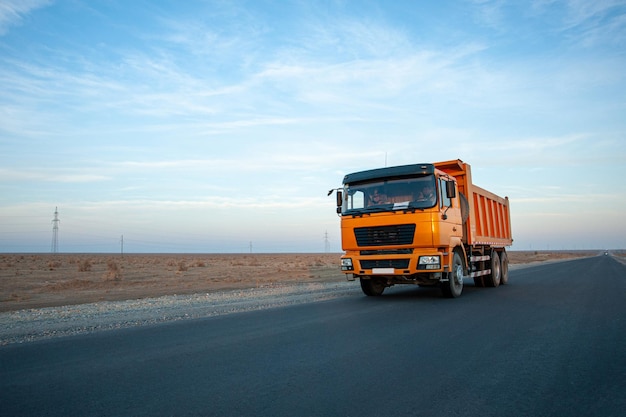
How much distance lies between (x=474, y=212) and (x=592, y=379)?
10.4 m

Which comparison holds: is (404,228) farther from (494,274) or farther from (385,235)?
(494,274)

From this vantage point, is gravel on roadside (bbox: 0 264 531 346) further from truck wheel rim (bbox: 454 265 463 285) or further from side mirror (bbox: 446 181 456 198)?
side mirror (bbox: 446 181 456 198)

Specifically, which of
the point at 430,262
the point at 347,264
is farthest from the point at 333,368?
the point at 347,264

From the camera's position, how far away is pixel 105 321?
32.9ft

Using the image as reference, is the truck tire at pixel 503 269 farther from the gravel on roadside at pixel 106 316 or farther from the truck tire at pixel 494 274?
the gravel on roadside at pixel 106 316

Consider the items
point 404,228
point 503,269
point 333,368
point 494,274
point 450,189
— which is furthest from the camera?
point 503,269

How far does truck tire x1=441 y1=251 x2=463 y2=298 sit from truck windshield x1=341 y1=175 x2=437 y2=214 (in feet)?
6.17

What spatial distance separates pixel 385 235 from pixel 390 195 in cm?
110

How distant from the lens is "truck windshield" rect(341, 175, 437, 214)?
39.5 ft

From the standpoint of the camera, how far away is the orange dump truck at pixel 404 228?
11.7 m

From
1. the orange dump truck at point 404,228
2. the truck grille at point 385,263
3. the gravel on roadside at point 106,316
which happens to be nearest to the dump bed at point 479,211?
the orange dump truck at point 404,228

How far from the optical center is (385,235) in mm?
12094

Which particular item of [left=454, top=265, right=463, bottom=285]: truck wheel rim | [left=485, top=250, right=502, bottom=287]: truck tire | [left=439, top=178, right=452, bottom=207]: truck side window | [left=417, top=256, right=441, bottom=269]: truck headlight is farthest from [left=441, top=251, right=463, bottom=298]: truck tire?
[left=485, top=250, right=502, bottom=287]: truck tire

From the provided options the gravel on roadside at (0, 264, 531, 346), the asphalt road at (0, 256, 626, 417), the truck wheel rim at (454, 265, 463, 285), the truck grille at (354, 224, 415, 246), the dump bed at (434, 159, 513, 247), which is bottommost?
the asphalt road at (0, 256, 626, 417)
